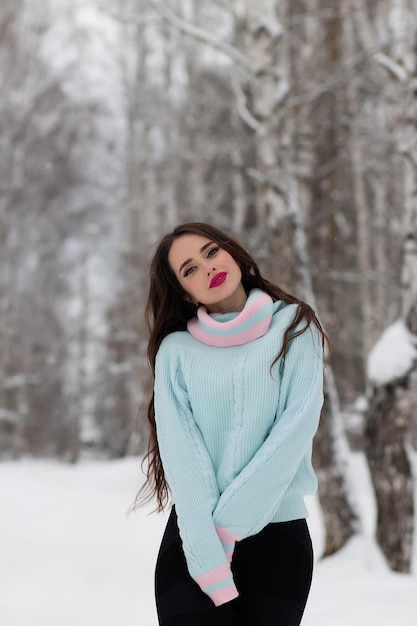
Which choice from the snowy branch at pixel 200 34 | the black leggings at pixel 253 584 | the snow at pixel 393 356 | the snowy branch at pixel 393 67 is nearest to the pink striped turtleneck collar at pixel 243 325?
the black leggings at pixel 253 584

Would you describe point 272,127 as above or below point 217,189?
below

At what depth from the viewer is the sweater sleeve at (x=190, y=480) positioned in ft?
5.26

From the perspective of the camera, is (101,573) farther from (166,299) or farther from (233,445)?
(233,445)

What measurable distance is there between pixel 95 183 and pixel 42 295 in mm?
3609

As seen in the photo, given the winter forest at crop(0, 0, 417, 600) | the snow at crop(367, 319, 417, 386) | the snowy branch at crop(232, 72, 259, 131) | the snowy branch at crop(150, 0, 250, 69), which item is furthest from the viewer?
the snowy branch at crop(232, 72, 259, 131)

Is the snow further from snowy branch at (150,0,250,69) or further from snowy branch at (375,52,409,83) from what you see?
snowy branch at (150,0,250,69)

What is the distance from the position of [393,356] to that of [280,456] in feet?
10.6

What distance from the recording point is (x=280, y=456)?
167 centimetres

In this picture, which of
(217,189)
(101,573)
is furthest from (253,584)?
(217,189)

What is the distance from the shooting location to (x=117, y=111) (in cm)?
2030

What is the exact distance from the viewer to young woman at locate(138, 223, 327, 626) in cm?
165

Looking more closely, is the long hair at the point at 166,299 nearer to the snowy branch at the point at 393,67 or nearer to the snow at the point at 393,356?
the snow at the point at 393,356

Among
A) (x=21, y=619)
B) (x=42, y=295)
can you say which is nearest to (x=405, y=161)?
(x=21, y=619)

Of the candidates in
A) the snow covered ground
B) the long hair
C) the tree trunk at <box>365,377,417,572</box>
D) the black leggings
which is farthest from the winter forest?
the black leggings
